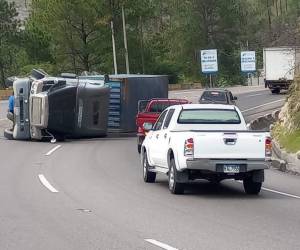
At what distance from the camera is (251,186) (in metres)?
16.2

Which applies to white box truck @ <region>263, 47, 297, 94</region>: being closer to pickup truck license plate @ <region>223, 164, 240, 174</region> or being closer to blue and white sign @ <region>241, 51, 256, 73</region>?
blue and white sign @ <region>241, 51, 256, 73</region>

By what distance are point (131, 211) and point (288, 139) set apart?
1274 cm

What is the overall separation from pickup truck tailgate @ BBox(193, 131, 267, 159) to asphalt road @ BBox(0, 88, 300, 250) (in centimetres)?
85

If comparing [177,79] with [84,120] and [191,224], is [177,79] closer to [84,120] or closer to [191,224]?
[84,120]

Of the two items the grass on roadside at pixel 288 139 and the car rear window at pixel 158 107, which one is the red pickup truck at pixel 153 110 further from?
the grass on roadside at pixel 288 139

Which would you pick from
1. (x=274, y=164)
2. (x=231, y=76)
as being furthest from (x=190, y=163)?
(x=231, y=76)

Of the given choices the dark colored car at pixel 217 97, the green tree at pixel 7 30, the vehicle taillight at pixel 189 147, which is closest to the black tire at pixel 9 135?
the dark colored car at pixel 217 97

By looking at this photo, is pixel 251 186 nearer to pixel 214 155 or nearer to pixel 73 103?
pixel 214 155

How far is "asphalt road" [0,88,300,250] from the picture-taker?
1042cm

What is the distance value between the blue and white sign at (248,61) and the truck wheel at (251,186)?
3264 inches

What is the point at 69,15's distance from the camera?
79.3 metres

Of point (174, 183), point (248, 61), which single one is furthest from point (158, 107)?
point (248, 61)

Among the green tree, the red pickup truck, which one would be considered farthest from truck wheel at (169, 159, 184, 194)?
the green tree

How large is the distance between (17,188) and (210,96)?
27.2m
